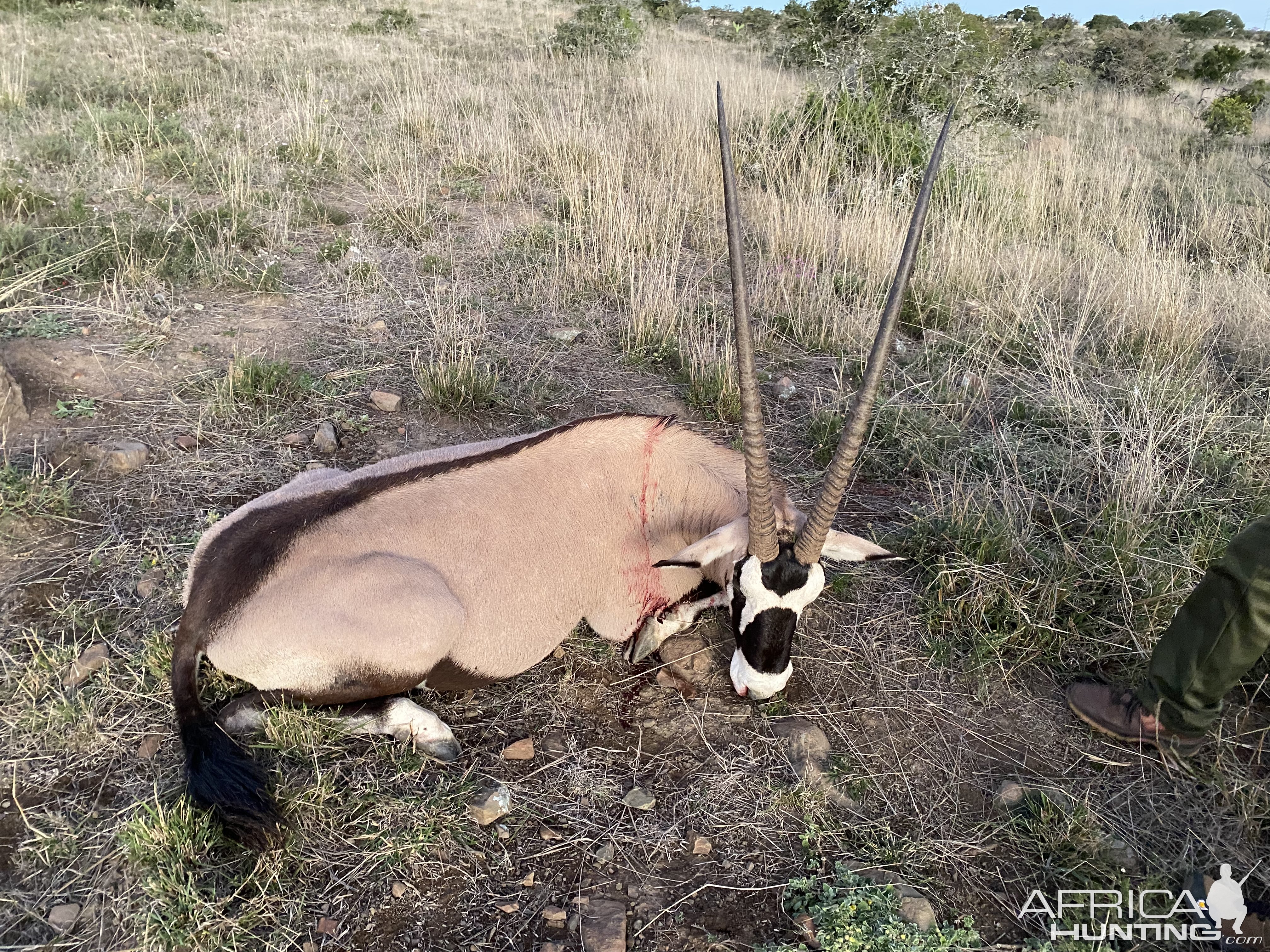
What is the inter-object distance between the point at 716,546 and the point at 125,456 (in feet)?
11.1

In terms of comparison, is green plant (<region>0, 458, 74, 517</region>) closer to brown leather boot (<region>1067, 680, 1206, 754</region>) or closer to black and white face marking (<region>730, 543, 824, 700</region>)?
black and white face marking (<region>730, 543, 824, 700</region>)

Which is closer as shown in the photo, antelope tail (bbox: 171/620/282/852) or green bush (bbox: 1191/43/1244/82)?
antelope tail (bbox: 171/620/282/852)

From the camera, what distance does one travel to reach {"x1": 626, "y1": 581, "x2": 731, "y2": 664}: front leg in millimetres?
3836

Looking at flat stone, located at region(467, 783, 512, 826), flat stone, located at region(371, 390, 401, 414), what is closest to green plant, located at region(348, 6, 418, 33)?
flat stone, located at region(371, 390, 401, 414)

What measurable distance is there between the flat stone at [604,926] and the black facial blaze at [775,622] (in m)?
1.12

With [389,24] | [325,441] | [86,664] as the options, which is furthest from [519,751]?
[389,24]

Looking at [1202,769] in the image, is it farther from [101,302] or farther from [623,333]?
[101,302]

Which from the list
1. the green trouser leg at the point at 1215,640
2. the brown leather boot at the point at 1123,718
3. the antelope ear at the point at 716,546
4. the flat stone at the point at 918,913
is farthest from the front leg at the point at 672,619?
the green trouser leg at the point at 1215,640

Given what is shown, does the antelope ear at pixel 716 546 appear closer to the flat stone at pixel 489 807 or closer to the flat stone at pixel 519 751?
the flat stone at pixel 519 751

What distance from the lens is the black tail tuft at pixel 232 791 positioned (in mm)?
2623

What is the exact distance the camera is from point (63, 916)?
2.51 meters

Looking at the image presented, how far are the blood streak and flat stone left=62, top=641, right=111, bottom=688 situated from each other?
231cm

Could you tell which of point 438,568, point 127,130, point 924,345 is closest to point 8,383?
point 438,568

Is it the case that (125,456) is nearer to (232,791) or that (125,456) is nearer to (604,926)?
(232,791)
